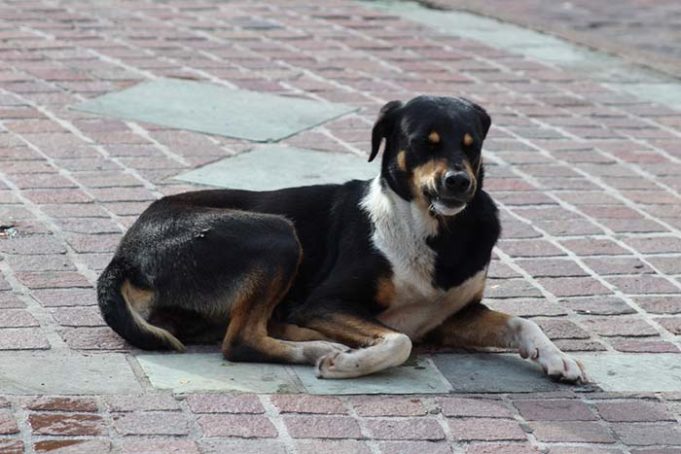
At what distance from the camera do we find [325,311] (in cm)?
526

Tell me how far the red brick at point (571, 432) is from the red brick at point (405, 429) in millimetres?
333

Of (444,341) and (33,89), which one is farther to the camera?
(33,89)

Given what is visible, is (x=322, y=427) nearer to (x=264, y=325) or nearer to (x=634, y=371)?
(x=264, y=325)

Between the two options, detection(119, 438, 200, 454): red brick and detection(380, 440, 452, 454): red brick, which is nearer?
detection(119, 438, 200, 454): red brick

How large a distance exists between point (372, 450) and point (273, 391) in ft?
1.79

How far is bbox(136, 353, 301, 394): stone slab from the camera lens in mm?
4871

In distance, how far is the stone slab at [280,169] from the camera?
23.7 ft

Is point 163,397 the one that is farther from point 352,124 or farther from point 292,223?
point 352,124

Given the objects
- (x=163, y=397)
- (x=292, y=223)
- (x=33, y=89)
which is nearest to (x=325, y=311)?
(x=292, y=223)

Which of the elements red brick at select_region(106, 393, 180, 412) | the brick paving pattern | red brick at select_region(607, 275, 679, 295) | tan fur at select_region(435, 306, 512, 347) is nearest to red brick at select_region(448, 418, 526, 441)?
tan fur at select_region(435, 306, 512, 347)

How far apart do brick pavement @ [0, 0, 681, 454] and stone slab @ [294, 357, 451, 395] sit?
0.08m

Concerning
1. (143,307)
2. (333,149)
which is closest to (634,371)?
(143,307)

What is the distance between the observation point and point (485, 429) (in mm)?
4668

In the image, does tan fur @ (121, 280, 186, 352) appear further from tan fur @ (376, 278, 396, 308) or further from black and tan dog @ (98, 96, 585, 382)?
tan fur @ (376, 278, 396, 308)
